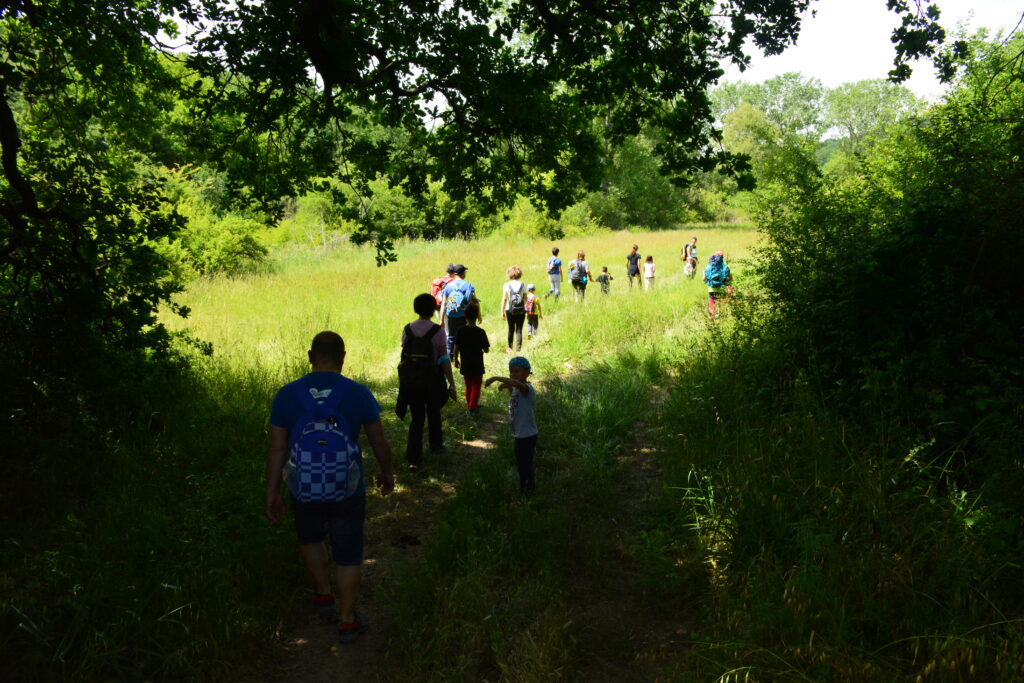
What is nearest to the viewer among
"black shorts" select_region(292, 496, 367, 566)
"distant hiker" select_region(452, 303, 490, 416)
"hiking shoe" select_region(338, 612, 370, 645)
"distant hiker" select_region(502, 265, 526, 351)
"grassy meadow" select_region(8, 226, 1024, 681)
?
"grassy meadow" select_region(8, 226, 1024, 681)

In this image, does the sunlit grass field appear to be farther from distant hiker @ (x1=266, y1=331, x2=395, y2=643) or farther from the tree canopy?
distant hiker @ (x1=266, y1=331, x2=395, y2=643)

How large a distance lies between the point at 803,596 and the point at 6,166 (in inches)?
262

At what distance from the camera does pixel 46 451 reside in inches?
193

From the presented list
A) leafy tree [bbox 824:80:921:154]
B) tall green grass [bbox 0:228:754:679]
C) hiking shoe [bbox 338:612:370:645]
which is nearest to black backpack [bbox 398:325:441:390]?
tall green grass [bbox 0:228:754:679]

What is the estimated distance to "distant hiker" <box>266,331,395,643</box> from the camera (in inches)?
131

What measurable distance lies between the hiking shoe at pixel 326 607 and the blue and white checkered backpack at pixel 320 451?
0.84 metres

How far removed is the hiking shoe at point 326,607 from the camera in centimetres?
379

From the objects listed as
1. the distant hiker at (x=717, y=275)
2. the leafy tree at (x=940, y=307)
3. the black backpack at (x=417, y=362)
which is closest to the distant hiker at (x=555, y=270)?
the distant hiker at (x=717, y=275)

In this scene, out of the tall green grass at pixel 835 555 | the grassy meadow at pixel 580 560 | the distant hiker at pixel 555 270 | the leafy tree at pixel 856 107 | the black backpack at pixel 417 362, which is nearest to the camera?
the tall green grass at pixel 835 555

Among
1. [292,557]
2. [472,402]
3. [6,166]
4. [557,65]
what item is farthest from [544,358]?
[6,166]

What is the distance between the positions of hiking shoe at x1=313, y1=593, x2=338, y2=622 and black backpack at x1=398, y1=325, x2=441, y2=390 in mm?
2505

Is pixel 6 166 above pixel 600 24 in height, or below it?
below

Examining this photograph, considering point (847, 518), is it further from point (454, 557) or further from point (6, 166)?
point (6, 166)

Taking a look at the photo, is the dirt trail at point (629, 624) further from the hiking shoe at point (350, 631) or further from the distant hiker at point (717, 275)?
the distant hiker at point (717, 275)
